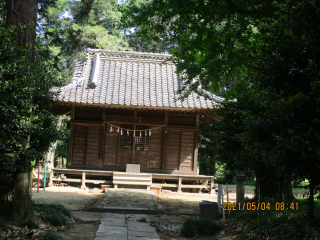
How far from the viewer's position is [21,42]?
6.96 m

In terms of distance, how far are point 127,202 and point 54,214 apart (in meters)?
3.81

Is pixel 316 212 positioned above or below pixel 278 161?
below

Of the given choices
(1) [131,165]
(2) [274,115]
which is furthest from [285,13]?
(1) [131,165]

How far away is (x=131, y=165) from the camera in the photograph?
1509 cm

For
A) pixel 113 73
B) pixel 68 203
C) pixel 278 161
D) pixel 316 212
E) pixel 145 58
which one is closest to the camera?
pixel 278 161

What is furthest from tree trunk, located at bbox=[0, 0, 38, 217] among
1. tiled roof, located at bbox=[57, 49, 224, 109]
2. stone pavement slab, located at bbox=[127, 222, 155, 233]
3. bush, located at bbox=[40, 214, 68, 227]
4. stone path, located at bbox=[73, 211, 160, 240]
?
tiled roof, located at bbox=[57, 49, 224, 109]

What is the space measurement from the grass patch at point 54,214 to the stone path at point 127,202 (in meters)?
1.72

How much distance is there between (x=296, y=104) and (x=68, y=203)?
353 inches

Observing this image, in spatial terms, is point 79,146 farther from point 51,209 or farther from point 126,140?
point 51,209

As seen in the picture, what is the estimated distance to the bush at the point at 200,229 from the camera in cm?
724

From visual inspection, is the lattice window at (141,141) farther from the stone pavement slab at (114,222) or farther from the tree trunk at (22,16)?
the tree trunk at (22,16)

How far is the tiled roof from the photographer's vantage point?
1466cm

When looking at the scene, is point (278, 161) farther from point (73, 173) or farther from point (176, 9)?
point (73, 173)

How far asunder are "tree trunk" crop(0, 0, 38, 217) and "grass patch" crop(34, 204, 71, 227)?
66 cm
